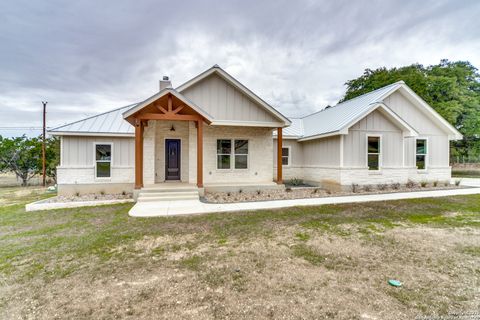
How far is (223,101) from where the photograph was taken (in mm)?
11430

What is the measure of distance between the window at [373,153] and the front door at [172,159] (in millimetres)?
10355

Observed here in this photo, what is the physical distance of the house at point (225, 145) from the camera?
11.0 metres

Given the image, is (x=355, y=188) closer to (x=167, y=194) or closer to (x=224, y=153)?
(x=224, y=153)

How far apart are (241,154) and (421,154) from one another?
11039 mm

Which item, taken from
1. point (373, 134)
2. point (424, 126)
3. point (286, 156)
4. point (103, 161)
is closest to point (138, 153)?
point (103, 161)

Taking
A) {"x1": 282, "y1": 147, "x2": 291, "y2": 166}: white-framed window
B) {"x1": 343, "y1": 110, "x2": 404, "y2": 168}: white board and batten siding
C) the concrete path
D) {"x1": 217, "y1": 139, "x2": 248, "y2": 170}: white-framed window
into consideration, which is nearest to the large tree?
{"x1": 343, "y1": 110, "x2": 404, "y2": 168}: white board and batten siding

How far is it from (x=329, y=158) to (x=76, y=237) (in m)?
11.7

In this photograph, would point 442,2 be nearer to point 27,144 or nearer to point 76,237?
point 76,237

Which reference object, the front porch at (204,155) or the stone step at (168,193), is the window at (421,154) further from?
the stone step at (168,193)

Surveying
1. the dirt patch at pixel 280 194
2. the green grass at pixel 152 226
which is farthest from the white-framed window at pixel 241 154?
→ the green grass at pixel 152 226

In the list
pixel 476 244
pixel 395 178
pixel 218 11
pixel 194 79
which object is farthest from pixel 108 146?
pixel 395 178

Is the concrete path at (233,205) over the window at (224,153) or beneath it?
beneath

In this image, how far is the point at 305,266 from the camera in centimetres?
373

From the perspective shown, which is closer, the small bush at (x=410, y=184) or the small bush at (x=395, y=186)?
the small bush at (x=395, y=186)
